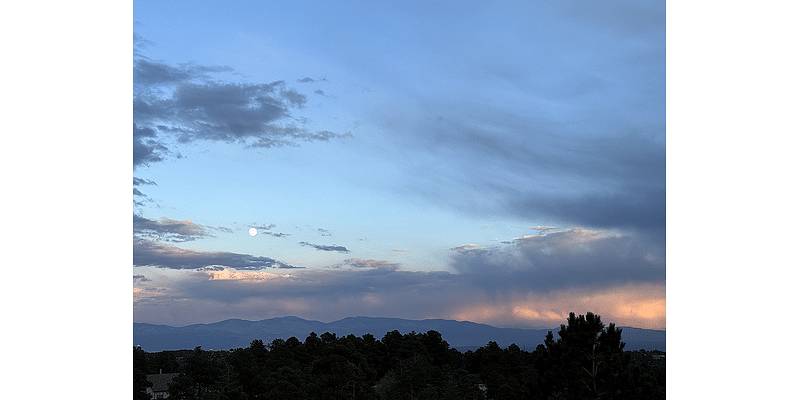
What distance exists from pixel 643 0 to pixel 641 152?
1.82m

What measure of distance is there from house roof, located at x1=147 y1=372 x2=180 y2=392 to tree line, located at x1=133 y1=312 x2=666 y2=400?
117 centimetres

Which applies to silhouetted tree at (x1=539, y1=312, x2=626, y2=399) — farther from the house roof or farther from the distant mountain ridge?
the house roof

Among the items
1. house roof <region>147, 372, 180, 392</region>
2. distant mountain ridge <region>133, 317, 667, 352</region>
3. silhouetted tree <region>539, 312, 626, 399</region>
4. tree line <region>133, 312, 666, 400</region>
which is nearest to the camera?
silhouetted tree <region>539, 312, 626, 399</region>

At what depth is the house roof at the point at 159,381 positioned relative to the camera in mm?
28595

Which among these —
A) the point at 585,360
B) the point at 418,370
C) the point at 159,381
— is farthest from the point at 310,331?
the point at 585,360

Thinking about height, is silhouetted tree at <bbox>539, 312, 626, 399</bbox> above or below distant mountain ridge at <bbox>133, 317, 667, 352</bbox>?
above

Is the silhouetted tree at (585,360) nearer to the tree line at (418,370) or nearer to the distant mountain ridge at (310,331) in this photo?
the tree line at (418,370)

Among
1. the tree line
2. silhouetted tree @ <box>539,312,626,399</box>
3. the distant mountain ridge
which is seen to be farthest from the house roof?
silhouetted tree @ <box>539,312,626,399</box>

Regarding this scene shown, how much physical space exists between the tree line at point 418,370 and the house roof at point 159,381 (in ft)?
3.84

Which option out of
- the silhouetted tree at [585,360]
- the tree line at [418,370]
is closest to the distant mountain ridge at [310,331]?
the tree line at [418,370]

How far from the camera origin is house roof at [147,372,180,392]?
28595mm

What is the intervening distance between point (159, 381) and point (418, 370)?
57.1ft
